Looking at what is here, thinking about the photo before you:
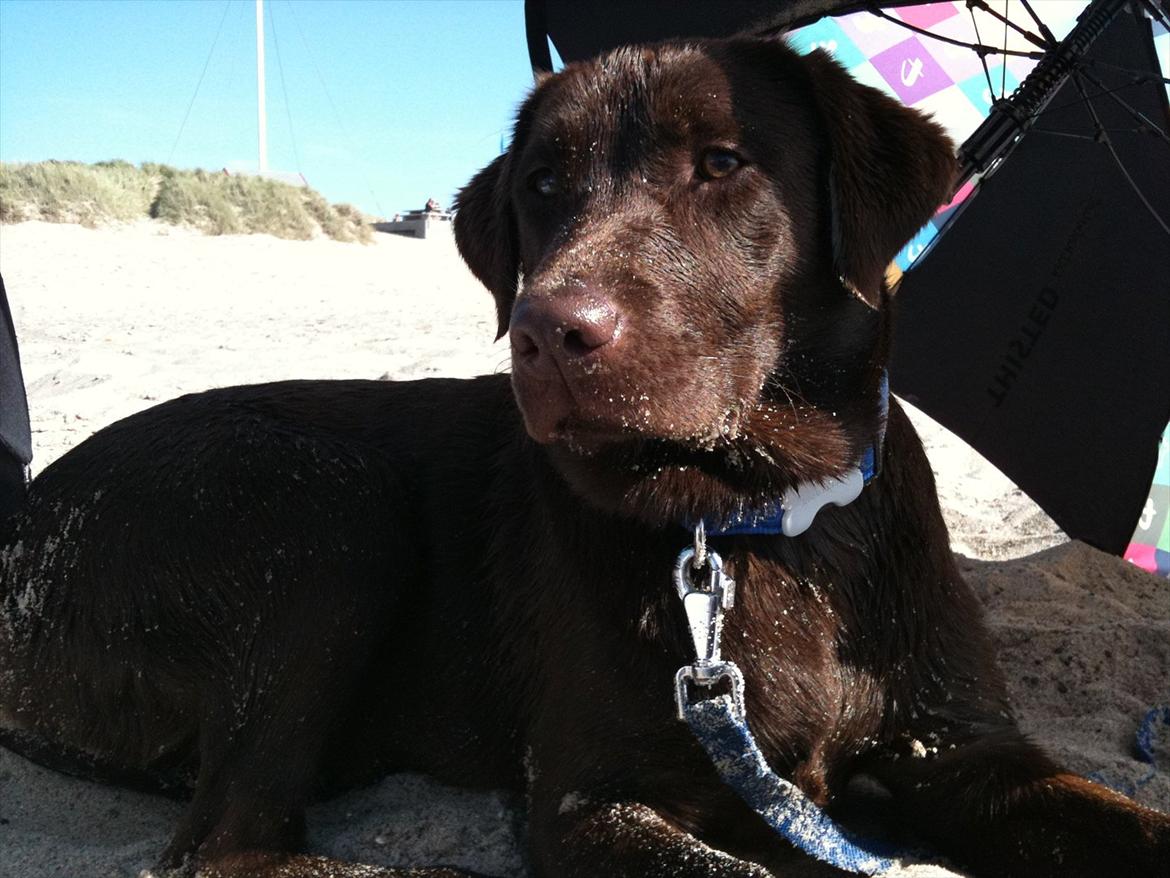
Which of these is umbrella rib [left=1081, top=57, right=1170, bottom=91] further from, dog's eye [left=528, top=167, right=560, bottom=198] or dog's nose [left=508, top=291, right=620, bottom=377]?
dog's nose [left=508, top=291, right=620, bottom=377]

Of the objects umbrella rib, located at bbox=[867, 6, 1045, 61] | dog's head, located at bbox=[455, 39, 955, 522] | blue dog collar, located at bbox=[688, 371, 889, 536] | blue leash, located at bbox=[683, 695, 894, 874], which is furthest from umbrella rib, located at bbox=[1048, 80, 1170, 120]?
blue leash, located at bbox=[683, 695, 894, 874]

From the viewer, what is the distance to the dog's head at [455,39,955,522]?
2.07 meters

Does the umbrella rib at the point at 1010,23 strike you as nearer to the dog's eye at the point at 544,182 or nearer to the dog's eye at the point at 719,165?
the dog's eye at the point at 719,165

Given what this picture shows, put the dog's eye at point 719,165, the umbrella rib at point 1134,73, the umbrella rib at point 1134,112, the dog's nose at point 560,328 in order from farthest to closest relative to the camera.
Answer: the umbrella rib at point 1134,112 → the umbrella rib at point 1134,73 → the dog's eye at point 719,165 → the dog's nose at point 560,328

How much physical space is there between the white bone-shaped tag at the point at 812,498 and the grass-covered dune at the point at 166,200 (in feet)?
55.5

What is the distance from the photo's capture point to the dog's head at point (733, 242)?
2.07 metres

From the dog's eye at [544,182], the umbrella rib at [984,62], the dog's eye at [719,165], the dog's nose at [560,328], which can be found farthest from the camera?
the umbrella rib at [984,62]

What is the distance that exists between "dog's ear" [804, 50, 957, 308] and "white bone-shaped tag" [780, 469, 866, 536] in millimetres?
383

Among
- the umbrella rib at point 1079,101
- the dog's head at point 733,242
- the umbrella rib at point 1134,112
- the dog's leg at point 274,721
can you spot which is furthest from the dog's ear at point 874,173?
the dog's leg at point 274,721

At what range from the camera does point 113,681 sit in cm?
258

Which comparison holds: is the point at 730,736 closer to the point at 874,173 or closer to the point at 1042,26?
the point at 874,173

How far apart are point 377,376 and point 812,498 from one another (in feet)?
14.5

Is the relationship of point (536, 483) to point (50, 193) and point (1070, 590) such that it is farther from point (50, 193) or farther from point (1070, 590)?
point (50, 193)

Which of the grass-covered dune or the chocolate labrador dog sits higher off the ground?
the grass-covered dune
